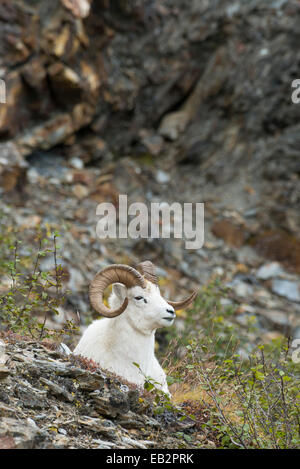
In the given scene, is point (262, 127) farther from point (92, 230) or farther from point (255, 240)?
point (92, 230)

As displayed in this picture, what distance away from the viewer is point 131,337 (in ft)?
21.0

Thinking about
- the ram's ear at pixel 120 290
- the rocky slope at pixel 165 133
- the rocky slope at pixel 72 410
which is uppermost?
the rocky slope at pixel 165 133

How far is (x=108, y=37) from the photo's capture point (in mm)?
16672

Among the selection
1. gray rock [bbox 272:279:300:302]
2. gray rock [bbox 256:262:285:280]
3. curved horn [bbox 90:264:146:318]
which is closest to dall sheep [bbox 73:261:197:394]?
curved horn [bbox 90:264:146:318]

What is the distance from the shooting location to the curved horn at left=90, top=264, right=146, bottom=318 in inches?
248

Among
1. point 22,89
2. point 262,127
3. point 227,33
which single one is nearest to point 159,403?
point 22,89

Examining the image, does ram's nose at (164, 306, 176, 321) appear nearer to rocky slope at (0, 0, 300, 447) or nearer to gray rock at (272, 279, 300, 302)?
rocky slope at (0, 0, 300, 447)

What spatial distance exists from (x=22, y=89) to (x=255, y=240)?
24.6 ft

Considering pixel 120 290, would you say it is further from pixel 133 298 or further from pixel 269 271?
pixel 269 271

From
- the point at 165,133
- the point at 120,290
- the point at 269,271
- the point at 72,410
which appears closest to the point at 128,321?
the point at 120,290

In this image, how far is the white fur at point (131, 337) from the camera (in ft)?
20.4

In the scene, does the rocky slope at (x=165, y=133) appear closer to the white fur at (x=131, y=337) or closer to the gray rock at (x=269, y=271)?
the gray rock at (x=269, y=271)

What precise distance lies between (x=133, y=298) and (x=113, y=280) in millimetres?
310

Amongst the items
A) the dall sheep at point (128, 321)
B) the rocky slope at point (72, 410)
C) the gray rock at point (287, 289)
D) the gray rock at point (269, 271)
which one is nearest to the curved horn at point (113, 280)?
the dall sheep at point (128, 321)
